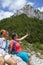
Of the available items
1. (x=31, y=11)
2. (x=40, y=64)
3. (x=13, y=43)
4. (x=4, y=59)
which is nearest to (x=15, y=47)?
(x=13, y=43)

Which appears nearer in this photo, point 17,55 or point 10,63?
point 10,63

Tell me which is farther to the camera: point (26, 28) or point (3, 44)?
point (26, 28)

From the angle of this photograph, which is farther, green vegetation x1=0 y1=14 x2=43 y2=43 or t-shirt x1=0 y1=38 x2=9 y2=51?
green vegetation x1=0 y1=14 x2=43 y2=43

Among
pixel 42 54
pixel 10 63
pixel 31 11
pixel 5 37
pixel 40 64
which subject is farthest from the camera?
pixel 31 11

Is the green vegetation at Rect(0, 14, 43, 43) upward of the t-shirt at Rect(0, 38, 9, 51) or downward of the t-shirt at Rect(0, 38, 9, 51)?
downward

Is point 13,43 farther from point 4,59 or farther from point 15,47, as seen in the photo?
point 4,59

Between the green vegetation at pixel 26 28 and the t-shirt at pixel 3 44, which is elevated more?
the t-shirt at pixel 3 44

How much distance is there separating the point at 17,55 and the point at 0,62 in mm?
1681

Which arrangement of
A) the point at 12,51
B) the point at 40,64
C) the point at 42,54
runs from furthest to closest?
the point at 42,54
the point at 40,64
the point at 12,51

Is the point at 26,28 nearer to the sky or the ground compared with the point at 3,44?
nearer to the ground

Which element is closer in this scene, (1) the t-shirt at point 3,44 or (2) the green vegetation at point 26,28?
(1) the t-shirt at point 3,44

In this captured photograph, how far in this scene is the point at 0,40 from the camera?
28.1 feet

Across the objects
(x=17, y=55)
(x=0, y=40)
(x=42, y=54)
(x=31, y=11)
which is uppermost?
(x=0, y=40)

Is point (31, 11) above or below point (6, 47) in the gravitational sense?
below
